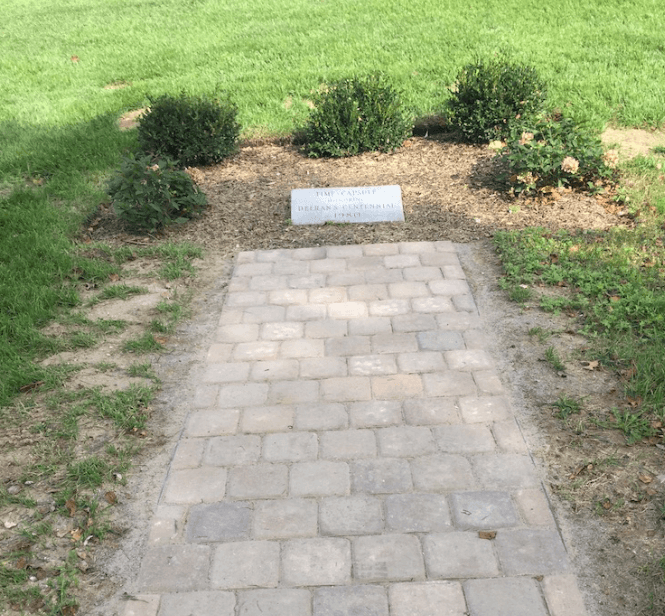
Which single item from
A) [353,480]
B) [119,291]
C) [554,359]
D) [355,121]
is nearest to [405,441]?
[353,480]

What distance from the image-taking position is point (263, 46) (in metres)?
11.5

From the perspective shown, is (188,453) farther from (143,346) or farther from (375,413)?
(143,346)

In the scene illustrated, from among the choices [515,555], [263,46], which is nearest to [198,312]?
[515,555]

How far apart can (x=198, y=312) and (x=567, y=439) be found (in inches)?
114

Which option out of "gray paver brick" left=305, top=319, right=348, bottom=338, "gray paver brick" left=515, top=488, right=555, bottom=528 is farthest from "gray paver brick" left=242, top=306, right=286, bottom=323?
"gray paver brick" left=515, top=488, right=555, bottom=528

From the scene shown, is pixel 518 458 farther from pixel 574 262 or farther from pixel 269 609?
pixel 574 262

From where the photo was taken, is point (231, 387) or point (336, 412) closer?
point (336, 412)

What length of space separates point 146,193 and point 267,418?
3238 millimetres

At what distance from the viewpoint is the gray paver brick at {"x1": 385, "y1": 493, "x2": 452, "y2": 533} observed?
3.37m

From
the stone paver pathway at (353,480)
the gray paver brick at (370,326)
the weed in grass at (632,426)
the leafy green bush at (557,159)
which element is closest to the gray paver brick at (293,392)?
the stone paver pathway at (353,480)

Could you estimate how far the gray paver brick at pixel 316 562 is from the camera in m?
3.12

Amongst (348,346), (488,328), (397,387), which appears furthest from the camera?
(488,328)

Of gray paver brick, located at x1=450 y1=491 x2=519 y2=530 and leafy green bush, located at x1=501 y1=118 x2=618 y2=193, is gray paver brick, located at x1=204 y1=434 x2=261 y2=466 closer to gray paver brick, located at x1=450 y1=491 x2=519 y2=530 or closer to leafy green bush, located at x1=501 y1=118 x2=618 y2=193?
gray paver brick, located at x1=450 y1=491 x2=519 y2=530

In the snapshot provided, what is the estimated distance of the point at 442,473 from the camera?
12.1ft
